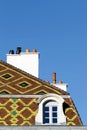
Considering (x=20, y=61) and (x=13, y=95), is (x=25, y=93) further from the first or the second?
(x=20, y=61)

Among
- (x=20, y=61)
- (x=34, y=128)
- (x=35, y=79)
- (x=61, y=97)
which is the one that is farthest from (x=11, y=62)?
(x=34, y=128)

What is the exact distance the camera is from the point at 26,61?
39750 millimetres

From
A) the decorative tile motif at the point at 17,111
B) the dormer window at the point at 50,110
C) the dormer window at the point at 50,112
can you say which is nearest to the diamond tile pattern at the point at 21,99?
the decorative tile motif at the point at 17,111

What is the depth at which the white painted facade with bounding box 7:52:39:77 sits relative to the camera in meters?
39.4

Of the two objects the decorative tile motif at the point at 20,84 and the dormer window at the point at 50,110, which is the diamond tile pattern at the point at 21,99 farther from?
the dormer window at the point at 50,110

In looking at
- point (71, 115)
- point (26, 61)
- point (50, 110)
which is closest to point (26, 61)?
point (26, 61)

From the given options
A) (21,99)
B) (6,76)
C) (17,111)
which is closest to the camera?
(17,111)

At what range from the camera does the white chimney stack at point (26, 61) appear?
39.4 metres

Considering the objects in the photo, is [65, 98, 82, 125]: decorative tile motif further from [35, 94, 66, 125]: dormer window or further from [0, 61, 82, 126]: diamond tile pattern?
[35, 94, 66, 125]: dormer window

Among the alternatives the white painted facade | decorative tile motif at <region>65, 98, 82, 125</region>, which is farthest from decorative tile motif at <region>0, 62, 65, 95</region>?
the white painted facade

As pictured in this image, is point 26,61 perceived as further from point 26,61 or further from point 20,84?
point 20,84

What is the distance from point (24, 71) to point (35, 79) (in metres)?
1.74

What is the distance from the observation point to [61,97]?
33344mm

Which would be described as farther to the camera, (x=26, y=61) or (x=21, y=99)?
(x=26, y=61)
